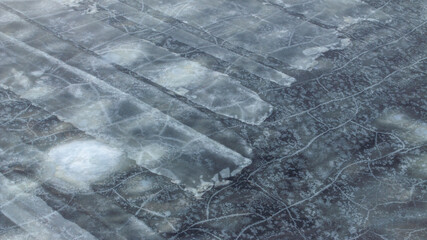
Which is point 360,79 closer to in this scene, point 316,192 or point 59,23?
point 316,192

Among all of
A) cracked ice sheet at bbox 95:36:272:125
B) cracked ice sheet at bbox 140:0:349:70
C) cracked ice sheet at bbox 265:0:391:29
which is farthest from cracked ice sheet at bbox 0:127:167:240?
cracked ice sheet at bbox 265:0:391:29

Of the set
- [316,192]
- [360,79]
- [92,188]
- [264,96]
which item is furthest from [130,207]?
[360,79]

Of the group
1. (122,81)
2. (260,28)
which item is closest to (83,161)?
(122,81)

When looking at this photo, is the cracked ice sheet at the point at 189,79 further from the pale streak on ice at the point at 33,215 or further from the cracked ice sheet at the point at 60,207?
the pale streak on ice at the point at 33,215

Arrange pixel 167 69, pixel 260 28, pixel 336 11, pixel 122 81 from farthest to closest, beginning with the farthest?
pixel 336 11
pixel 260 28
pixel 167 69
pixel 122 81

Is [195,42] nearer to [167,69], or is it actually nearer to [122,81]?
[167,69]

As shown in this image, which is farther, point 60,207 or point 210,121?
point 210,121

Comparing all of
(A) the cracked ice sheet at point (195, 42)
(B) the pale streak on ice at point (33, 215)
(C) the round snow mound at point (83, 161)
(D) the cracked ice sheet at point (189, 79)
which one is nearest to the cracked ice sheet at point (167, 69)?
(D) the cracked ice sheet at point (189, 79)
